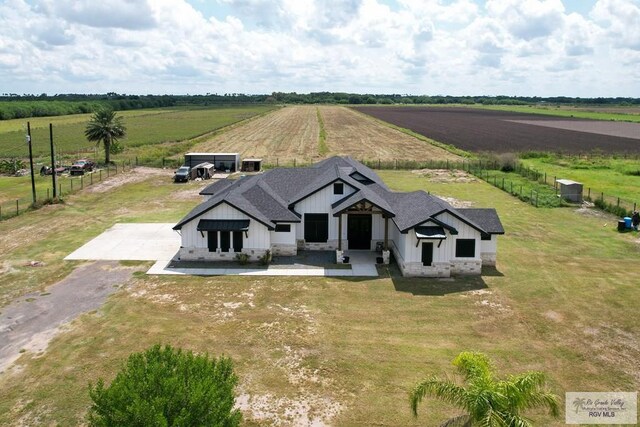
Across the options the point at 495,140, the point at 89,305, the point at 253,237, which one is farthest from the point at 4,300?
the point at 495,140

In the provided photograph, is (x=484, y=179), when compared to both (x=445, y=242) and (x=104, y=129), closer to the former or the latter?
(x=445, y=242)

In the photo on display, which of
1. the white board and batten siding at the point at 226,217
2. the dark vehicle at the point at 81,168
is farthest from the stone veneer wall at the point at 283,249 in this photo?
the dark vehicle at the point at 81,168

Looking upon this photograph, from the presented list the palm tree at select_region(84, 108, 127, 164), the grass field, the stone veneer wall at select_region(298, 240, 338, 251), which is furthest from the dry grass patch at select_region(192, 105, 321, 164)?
the stone veneer wall at select_region(298, 240, 338, 251)

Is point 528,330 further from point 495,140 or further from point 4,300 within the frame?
point 495,140

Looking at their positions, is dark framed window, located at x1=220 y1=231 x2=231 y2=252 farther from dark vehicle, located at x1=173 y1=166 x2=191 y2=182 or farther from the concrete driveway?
dark vehicle, located at x1=173 y1=166 x2=191 y2=182

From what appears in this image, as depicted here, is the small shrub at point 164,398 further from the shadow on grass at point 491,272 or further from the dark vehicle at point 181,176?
the dark vehicle at point 181,176

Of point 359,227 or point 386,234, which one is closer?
point 386,234

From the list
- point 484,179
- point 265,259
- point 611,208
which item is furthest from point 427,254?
point 484,179
